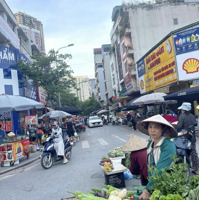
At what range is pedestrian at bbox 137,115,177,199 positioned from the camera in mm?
2482

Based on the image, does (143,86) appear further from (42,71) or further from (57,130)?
(57,130)

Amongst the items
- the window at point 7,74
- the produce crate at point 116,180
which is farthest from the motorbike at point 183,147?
the window at point 7,74

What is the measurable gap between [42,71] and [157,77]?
11539mm

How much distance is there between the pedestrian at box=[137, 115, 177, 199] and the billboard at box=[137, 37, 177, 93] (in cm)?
1631

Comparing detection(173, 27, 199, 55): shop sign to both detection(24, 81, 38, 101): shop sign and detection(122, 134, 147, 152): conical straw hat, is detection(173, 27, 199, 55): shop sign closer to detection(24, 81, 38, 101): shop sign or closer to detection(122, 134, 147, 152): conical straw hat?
detection(24, 81, 38, 101): shop sign

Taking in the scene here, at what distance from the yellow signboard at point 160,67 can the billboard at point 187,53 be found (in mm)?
636

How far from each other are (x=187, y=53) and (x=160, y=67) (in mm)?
4172

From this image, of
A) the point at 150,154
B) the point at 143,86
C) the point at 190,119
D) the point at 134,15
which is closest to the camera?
the point at 150,154

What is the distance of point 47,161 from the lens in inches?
315

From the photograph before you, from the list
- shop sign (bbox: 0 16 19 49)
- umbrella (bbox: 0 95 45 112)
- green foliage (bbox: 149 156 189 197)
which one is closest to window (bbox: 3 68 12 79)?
shop sign (bbox: 0 16 19 49)

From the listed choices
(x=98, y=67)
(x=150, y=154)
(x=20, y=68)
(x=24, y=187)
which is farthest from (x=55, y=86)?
(x=98, y=67)

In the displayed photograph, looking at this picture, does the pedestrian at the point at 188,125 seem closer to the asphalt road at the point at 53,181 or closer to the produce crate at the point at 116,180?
the asphalt road at the point at 53,181

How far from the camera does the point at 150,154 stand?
2.76 meters

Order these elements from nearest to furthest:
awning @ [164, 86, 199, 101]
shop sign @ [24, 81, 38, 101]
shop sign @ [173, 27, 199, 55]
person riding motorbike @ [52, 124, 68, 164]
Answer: person riding motorbike @ [52, 124, 68, 164] → awning @ [164, 86, 199, 101] → shop sign @ [173, 27, 199, 55] → shop sign @ [24, 81, 38, 101]
